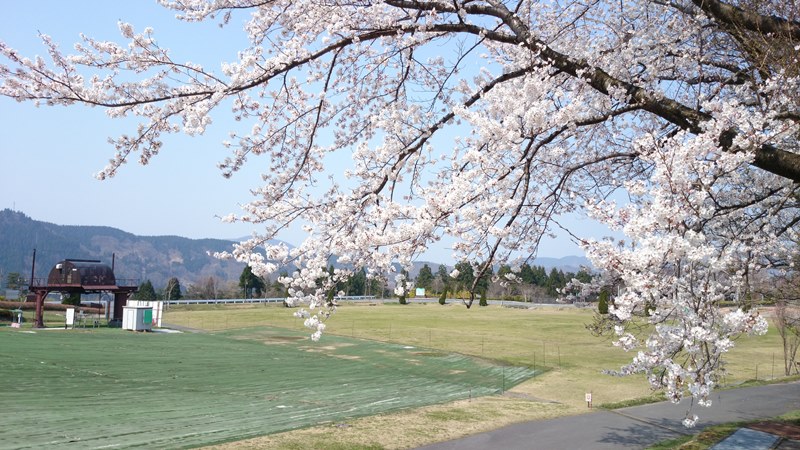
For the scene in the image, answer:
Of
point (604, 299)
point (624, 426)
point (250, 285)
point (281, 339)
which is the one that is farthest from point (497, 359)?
point (250, 285)

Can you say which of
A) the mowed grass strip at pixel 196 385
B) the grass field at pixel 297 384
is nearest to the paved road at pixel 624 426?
the grass field at pixel 297 384

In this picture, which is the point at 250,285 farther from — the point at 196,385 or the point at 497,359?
the point at 196,385

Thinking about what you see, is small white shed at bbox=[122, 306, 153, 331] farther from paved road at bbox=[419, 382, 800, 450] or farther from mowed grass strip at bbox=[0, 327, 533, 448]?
paved road at bbox=[419, 382, 800, 450]

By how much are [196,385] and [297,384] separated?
2.96m

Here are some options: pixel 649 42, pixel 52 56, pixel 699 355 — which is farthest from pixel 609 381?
pixel 52 56

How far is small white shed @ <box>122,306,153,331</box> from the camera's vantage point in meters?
32.1

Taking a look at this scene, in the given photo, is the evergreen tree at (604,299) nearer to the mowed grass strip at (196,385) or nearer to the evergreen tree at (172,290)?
the mowed grass strip at (196,385)

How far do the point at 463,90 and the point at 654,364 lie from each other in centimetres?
374

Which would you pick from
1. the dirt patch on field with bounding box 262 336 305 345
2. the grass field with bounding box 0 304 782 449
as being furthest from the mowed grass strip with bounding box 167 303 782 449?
the dirt patch on field with bounding box 262 336 305 345

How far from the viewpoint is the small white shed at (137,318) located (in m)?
32.1

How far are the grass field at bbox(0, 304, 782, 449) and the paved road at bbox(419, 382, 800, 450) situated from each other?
0.77 meters

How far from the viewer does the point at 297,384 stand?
18016mm

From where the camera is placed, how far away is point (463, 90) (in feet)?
22.3

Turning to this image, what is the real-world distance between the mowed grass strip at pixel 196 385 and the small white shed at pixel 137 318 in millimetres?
2499
